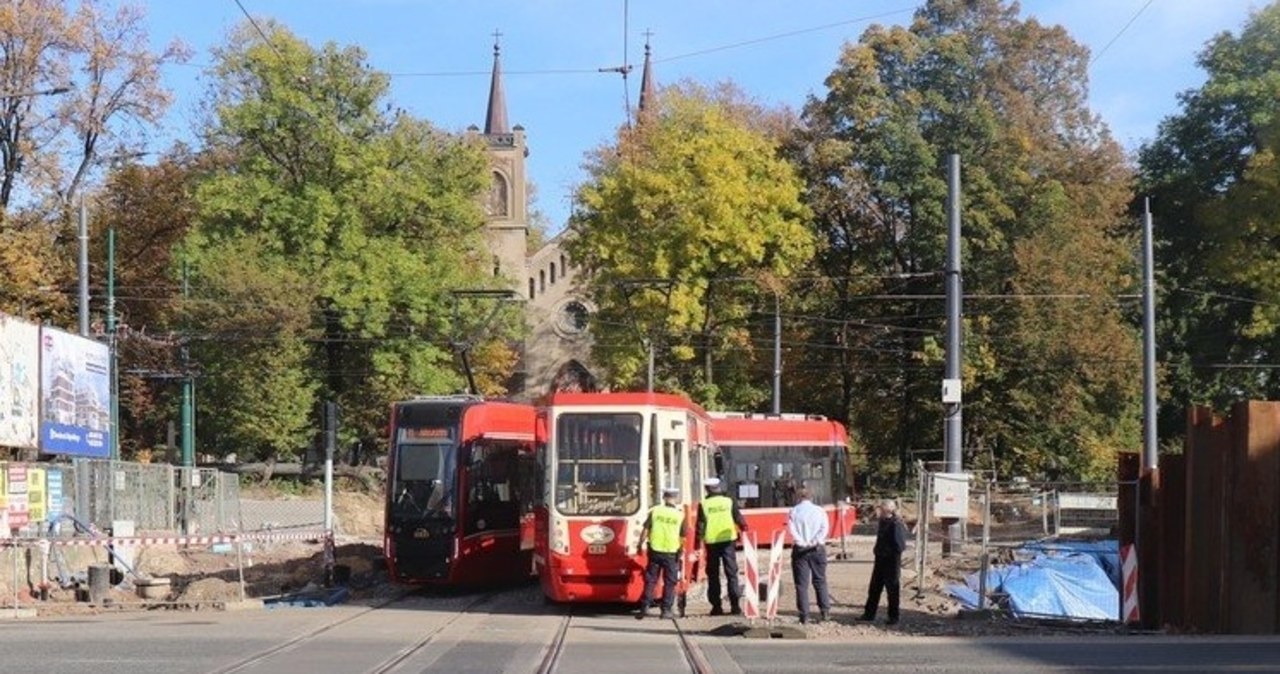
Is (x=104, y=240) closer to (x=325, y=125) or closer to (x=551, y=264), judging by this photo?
(x=325, y=125)

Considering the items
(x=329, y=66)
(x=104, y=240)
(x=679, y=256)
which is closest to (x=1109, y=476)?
(x=679, y=256)

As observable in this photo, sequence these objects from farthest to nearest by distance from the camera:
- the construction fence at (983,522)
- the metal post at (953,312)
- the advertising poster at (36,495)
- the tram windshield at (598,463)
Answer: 1. the metal post at (953,312)
2. the advertising poster at (36,495)
3. the construction fence at (983,522)
4. the tram windshield at (598,463)

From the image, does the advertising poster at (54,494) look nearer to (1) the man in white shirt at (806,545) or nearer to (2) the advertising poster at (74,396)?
(2) the advertising poster at (74,396)

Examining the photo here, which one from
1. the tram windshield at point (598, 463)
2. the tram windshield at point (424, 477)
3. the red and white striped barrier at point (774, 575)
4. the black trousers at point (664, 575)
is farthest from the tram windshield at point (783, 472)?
the red and white striped barrier at point (774, 575)

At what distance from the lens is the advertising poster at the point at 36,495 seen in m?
27.3

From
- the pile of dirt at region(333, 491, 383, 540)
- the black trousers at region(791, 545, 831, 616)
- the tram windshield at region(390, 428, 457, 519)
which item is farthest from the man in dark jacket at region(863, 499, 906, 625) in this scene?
the pile of dirt at region(333, 491, 383, 540)

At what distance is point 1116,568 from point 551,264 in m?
71.8

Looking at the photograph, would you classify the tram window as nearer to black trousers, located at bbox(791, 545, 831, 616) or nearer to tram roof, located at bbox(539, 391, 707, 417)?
tram roof, located at bbox(539, 391, 707, 417)

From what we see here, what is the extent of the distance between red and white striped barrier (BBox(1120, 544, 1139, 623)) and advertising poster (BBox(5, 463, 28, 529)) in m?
16.6

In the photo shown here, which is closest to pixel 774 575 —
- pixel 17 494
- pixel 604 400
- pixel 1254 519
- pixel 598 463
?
pixel 598 463

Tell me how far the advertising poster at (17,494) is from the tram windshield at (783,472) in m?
16.4

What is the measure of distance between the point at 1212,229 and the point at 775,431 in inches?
582

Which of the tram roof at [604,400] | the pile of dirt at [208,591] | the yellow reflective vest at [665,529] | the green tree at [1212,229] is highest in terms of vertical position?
the green tree at [1212,229]

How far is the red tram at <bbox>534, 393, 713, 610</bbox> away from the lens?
22844 mm
